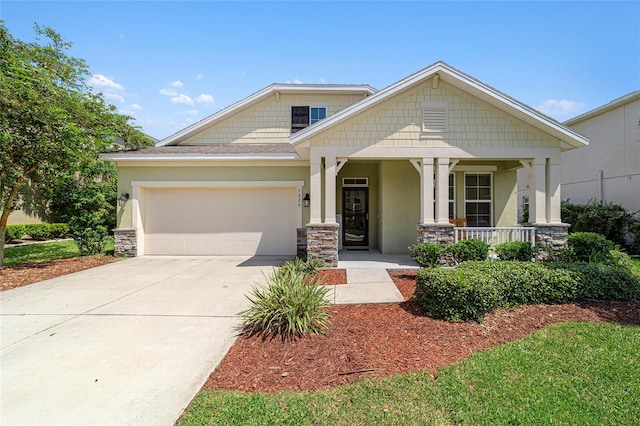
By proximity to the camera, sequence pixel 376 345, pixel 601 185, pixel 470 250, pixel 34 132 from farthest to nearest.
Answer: pixel 601 185 < pixel 34 132 < pixel 470 250 < pixel 376 345

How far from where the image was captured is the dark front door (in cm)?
1124

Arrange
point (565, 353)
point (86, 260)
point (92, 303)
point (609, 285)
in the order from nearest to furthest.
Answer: point (565, 353), point (609, 285), point (92, 303), point (86, 260)

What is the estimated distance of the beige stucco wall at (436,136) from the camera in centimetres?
810

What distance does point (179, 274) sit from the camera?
751 centimetres

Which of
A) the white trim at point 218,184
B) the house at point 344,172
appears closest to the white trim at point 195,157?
the house at point 344,172

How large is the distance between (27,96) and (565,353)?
11832mm

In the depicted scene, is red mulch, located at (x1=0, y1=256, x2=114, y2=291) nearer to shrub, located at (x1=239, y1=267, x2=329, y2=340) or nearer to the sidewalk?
shrub, located at (x1=239, y1=267, x2=329, y2=340)

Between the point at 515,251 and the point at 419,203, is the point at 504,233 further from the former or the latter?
the point at 419,203

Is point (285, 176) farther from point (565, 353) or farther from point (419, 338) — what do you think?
point (565, 353)

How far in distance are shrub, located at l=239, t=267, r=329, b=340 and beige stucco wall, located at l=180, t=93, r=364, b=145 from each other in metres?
9.53

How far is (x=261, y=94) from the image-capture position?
40.2 feet

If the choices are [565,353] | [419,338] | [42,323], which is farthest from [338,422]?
[42,323]

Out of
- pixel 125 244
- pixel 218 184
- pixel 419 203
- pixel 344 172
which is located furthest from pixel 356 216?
pixel 125 244

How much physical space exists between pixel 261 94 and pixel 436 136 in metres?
7.60
